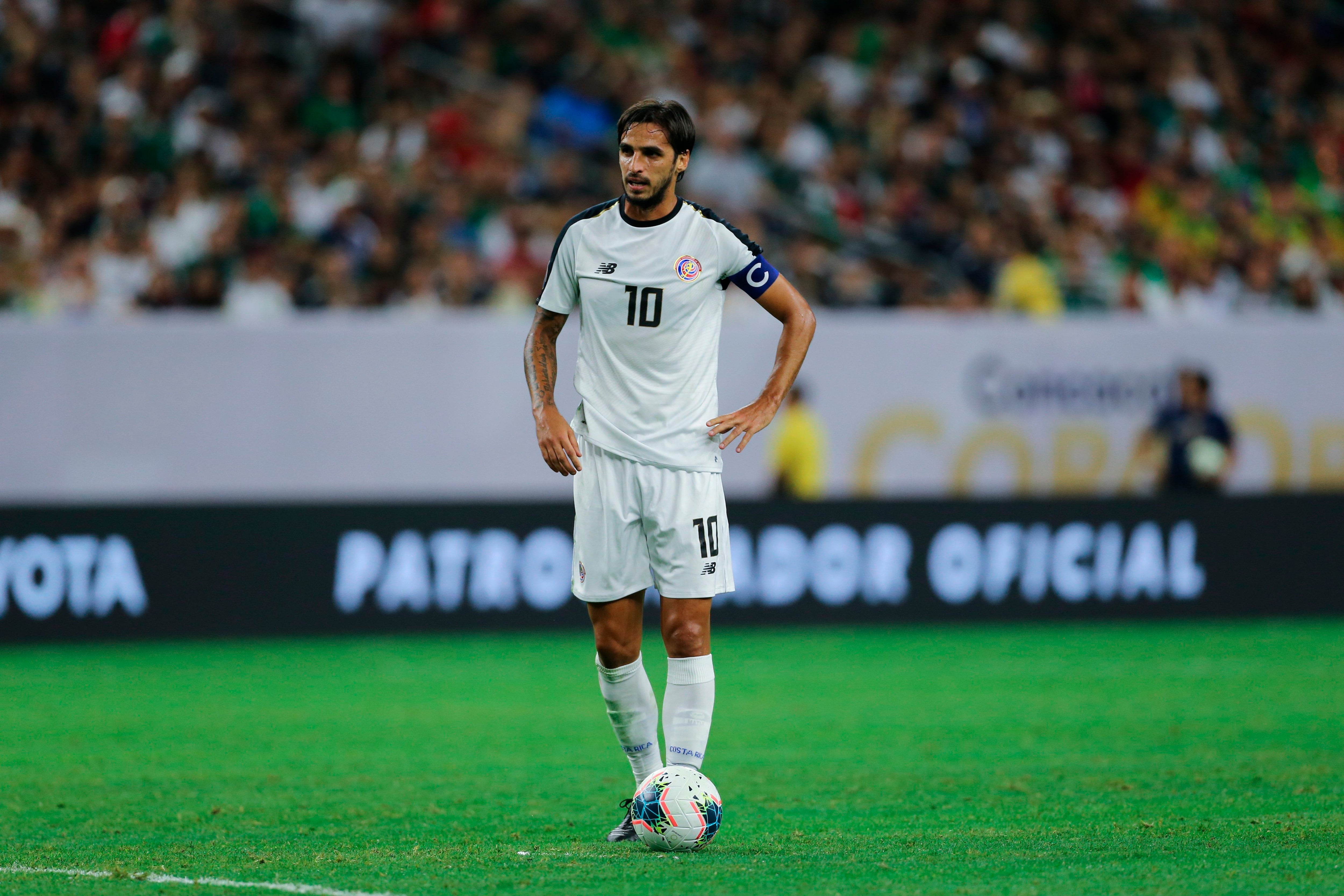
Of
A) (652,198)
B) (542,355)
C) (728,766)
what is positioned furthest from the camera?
(728,766)

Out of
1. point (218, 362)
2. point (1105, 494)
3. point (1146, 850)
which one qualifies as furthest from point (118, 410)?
point (1146, 850)

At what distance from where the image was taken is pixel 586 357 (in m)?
5.98

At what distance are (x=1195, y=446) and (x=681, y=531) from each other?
985 cm

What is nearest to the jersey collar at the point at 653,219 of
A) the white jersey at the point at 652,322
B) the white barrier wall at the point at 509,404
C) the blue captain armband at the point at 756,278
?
the white jersey at the point at 652,322

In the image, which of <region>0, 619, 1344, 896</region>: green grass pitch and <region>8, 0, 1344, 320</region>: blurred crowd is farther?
<region>8, 0, 1344, 320</region>: blurred crowd

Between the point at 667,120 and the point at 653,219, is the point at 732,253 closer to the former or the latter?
the point at 653,219

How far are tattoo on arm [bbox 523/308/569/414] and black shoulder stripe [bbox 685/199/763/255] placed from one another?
23.4 inches

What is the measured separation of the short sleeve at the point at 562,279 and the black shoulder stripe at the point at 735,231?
434 mm

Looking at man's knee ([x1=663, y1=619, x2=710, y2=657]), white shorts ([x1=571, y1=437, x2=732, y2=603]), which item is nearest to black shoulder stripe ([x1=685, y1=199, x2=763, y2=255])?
white shorts ([x1=571, y1=437, x2=732, y2=603])

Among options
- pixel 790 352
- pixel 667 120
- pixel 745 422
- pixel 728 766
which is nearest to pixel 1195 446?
pixel 728 766

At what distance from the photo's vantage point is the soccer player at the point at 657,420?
5.82 metres

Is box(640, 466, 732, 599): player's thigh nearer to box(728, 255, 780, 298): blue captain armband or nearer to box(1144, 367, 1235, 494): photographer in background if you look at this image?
box(728, 255, 780, 298): blue captain armband

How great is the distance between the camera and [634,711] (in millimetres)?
5988

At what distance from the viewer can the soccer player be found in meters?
5.82
